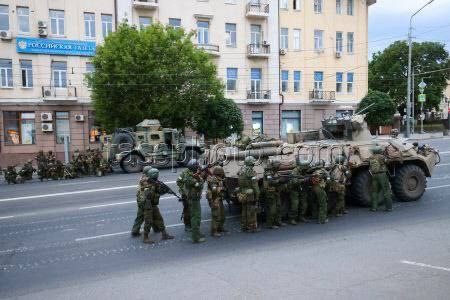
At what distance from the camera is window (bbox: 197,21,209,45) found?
103ft

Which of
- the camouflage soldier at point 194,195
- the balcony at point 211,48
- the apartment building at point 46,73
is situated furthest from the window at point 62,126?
the camouflage soldier at point 194,195

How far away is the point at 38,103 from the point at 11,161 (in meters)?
3.94

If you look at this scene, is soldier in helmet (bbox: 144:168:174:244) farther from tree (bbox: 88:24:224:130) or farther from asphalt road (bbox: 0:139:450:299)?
tree (bbox: 88:24:224:130)

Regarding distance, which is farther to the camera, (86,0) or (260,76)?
(260,76)

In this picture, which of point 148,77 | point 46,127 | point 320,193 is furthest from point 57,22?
point 320,193

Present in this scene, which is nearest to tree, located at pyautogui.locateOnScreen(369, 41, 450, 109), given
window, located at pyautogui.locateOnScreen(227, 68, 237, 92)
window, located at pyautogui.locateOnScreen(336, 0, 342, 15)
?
Result: window, located at pyautogui.locateOnScreen(336, 0, 342, 15)

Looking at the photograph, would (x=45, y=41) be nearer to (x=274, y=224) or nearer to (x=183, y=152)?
(x=183, y=152)

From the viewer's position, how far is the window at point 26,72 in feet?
88.3

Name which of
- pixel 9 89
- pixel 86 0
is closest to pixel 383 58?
pixel 86 0

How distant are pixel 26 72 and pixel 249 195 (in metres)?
22.9

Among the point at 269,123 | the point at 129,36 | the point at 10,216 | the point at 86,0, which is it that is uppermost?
the point at 86,0

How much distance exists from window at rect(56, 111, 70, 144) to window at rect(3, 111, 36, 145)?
1.42m

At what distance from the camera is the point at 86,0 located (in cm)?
2814

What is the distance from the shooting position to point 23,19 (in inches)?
1057
